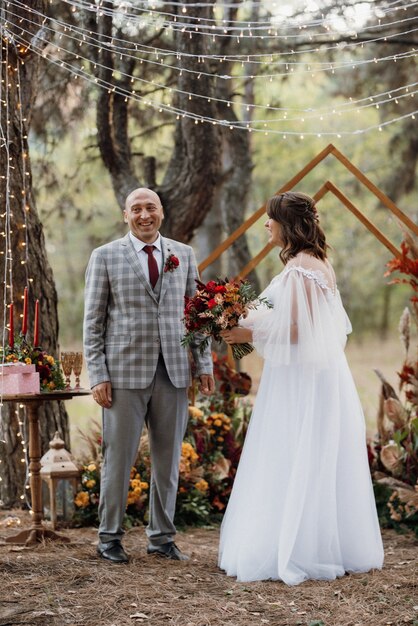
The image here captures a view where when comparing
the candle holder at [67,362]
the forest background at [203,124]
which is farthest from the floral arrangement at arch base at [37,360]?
the forest background at [203,124]

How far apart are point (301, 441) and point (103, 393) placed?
104 centimetres

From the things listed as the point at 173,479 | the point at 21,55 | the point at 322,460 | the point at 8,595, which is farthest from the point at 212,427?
the point at 21,55

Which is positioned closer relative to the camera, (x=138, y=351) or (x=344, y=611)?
(x=344, y=611)

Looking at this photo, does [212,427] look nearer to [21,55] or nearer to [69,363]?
[69,363]

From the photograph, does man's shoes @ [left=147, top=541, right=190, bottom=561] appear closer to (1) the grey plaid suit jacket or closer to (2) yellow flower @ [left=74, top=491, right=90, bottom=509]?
(1) the grey plaid suit jacket

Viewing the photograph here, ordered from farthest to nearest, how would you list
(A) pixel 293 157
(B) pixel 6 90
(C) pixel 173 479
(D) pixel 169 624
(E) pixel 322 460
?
(A) pixel 293 157, (B) pixel 6 90, (C) pixel 173 479, (E) pixel 322 460, (D) pixel 169 624

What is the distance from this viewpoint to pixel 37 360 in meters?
4.95

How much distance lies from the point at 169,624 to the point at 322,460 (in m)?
1.17

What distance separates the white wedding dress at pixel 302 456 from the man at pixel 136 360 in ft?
1.42

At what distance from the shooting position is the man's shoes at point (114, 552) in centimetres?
461

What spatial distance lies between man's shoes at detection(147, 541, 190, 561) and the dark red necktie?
141cm

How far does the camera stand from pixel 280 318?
438 cm

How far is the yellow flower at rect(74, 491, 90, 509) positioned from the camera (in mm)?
→ 5688

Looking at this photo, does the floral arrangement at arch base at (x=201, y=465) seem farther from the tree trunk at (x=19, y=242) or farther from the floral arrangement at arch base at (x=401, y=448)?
the floral arrangement at arch base at (x=401, y=448)
